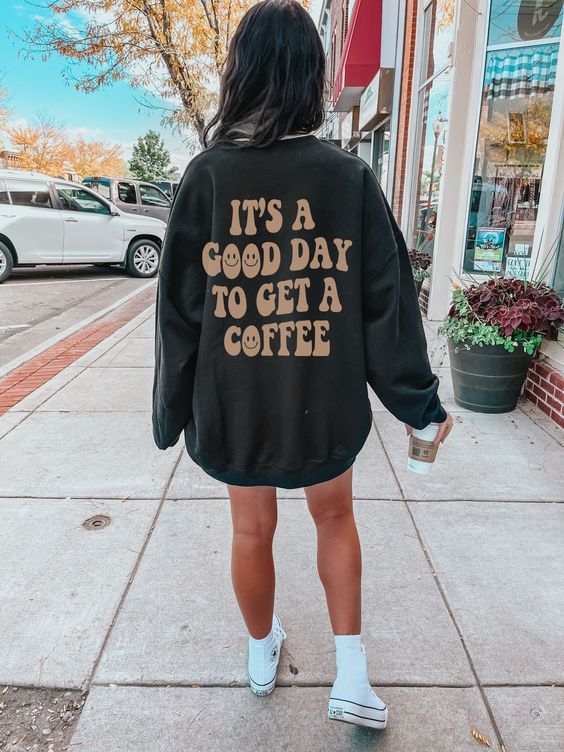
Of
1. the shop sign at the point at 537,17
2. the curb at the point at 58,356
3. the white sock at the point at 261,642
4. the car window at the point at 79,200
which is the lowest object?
the curb at the point at 58,356

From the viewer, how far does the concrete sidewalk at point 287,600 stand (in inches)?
67.0

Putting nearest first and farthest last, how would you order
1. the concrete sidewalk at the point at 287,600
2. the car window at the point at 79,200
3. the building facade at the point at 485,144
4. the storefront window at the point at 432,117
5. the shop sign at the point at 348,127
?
the concrete sidewalk at the point at 287,600 → the building facade at the point at 485,144 → the storefront window at the point at 432,117 → the car window at the point at 79,200 → the shop sign at the point at 348,127

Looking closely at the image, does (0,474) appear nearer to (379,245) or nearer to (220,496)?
(220,496)

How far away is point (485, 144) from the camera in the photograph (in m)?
5.55

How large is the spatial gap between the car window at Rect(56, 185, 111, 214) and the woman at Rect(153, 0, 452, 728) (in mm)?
10106

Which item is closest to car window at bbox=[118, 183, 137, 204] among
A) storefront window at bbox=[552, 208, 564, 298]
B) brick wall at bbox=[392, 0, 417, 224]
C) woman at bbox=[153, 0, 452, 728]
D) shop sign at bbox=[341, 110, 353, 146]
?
shop sign at bbox=[341, 110, 353, 146]

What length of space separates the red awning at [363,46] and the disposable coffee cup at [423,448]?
899 centimetres

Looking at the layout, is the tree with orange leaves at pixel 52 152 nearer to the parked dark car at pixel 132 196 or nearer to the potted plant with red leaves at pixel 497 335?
the parked dark car at pixel 132 196

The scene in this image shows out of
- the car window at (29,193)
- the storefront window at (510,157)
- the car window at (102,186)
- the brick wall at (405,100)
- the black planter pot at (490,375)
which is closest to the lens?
the black planter pot at (490,375)

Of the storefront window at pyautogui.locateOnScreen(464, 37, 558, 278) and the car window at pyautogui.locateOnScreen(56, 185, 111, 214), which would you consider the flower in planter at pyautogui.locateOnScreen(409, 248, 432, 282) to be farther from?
the car window at pyautogui.locateOnScreen(56, 185, 111, 214)

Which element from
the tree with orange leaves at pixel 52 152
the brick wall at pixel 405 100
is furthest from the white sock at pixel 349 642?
the tree with orange leaves at pixel 52 152

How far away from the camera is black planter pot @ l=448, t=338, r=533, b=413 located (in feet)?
12.9

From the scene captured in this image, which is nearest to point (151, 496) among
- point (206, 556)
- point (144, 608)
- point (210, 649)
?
point (206, 556)

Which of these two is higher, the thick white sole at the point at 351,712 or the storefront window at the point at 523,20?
the storefront window at the point at 523,20
